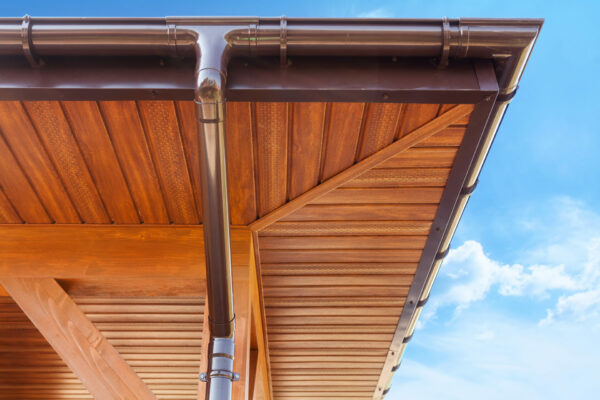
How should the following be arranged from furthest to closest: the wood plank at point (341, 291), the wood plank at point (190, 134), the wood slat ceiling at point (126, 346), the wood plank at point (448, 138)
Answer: the wood slat ceiling at point (126, 346), the wood plank at point (341, 291), the wood plank at point (448, 138), the wood plank at point (190, 134)

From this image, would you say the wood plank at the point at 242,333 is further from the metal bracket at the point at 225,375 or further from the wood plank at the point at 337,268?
the wood plank at the point at 337,268

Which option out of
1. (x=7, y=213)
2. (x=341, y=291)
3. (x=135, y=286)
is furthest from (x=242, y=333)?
(x=7, y=213)

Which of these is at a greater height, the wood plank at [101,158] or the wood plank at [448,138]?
the wood plank at [101,158]

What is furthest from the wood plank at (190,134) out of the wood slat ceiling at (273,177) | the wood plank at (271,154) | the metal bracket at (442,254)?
the metal bracket at (442,254)

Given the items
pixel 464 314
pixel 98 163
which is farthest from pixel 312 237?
pixel 464 314

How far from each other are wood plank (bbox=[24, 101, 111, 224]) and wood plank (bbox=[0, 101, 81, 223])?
35mm

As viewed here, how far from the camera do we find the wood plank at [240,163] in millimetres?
2279

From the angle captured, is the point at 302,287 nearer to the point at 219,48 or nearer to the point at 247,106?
the point at 247,106

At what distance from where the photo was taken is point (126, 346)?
189 inches

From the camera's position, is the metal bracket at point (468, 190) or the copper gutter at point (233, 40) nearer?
the copper gutter at point (233, 40)

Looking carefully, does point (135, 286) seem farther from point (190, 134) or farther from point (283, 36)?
point (283, 36)

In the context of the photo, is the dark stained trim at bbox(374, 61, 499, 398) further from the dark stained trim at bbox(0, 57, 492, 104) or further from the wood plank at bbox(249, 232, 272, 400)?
the wood plank at bbox(249, 232, 272, 400)

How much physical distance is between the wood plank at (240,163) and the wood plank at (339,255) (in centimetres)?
43

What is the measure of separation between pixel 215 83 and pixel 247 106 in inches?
19.0
